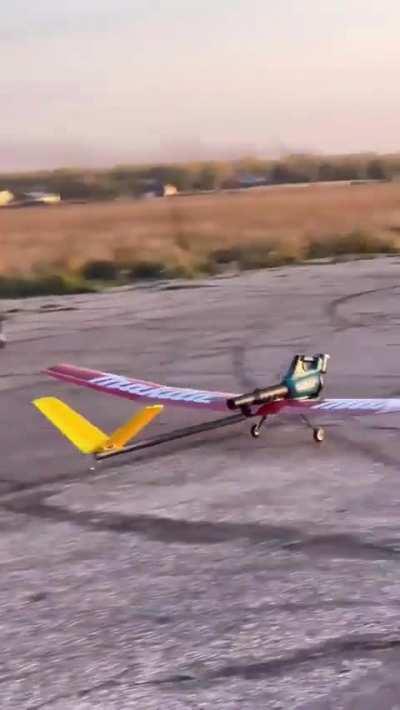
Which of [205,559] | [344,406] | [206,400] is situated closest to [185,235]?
[206,400]

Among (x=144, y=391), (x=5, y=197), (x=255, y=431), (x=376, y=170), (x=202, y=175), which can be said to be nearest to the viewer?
(x=255, y=431)

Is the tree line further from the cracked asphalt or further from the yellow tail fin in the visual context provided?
the yellow tail fin

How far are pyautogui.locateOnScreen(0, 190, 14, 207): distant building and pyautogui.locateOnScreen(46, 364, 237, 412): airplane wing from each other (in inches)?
380

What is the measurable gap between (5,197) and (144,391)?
10.5 m

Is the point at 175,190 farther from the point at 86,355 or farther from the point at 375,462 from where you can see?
the point at 375,462

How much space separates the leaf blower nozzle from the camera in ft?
21.3

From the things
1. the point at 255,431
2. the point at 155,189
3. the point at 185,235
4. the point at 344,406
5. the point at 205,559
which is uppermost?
the point at 155,189

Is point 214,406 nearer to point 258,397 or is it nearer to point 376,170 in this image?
point 258,397

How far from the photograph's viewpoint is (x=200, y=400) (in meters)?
6.73

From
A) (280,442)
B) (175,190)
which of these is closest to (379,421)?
(280,442)

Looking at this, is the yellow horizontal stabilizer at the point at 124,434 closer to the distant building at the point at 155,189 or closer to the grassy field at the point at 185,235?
the grassy field at the point at 185,235

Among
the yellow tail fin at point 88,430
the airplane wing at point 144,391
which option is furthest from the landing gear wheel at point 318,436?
the yellow tail fin at point 88,430

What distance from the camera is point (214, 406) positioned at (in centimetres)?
663

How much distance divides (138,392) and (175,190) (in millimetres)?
12084
